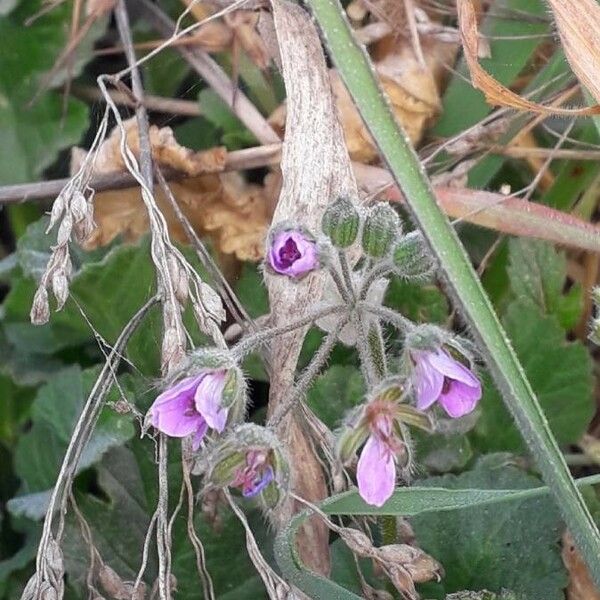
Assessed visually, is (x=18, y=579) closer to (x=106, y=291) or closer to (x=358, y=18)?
(x=106, y=291)

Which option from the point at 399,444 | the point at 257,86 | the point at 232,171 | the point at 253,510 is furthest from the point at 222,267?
the point at 399,444

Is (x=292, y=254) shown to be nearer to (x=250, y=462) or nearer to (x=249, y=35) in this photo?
(x=250, y=462)

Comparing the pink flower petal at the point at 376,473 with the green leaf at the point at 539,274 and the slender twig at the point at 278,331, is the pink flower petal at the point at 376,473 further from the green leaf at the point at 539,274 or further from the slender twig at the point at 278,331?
the green leaf at the point at 539,274

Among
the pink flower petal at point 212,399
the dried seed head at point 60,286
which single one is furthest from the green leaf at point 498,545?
the dried seed head at point 60,286

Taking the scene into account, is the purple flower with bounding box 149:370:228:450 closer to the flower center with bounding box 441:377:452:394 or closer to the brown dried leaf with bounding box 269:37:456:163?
the flower center with bounding box 441:377:452:394

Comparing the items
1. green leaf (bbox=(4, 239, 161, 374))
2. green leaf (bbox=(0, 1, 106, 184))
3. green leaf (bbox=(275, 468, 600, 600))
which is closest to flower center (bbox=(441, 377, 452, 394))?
green leaf (bbox=(275, 468, 600, 600))
